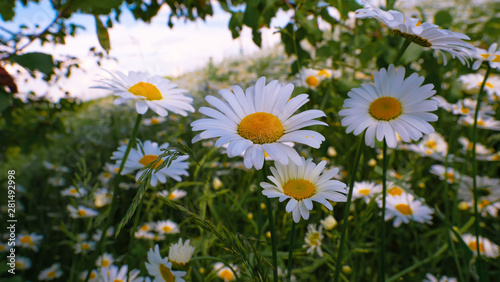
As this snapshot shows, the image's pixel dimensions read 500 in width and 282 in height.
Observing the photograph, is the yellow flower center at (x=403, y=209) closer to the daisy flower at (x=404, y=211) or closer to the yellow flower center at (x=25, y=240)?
the daisy flower at (x=404, y=211)

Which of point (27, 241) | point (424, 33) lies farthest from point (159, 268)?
point (27, 241)

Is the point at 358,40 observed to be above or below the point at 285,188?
above

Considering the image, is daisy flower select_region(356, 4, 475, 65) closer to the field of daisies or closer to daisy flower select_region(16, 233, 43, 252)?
the field of daisies

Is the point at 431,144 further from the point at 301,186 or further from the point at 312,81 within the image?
the point at 301,186

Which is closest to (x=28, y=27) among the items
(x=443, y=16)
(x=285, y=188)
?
(x=285, y=188)

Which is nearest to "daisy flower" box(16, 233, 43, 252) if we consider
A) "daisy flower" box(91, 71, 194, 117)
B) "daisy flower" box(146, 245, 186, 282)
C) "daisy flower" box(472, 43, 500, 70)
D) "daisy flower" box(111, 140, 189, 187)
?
"daisy flower" box(111, 140, 189, 187)

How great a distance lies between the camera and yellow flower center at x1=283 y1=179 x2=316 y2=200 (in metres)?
0.65

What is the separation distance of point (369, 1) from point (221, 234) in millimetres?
625

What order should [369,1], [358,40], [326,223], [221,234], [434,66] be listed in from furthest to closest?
[358,40] → [434,66] → [326,223] → [369,1] → [221,234]

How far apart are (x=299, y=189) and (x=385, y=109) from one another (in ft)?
0.86

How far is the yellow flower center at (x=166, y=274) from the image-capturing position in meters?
0.83

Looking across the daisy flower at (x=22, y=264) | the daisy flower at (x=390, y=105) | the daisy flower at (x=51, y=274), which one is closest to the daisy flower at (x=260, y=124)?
the daisy flower at (x=390, y=105)

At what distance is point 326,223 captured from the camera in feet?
3.67

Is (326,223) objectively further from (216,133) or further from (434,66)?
(434,66)
